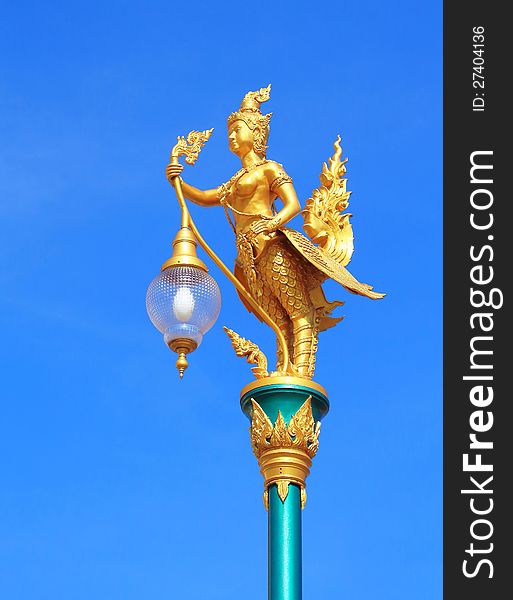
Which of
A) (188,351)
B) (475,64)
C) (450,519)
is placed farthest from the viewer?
(475,64)

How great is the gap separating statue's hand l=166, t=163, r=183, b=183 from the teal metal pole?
3.31 m

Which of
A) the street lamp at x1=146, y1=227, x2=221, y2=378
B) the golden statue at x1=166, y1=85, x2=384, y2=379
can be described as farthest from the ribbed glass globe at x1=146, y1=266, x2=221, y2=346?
the golden statue at x1=166, y1=85, x2=384, y2=379

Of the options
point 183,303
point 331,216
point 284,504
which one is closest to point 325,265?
point 331,216

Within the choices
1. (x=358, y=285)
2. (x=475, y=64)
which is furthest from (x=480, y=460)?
(x=475, y=64)

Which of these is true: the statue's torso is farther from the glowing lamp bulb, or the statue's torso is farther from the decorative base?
the decorative base

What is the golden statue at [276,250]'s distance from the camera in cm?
1320

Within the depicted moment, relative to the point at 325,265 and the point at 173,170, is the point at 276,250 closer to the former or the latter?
the point at 325,265

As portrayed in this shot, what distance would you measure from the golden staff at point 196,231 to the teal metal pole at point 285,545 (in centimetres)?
128

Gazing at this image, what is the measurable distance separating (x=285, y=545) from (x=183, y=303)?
7.61ft

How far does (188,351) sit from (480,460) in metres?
2.73

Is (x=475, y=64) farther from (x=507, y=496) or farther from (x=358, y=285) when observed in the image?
(x=507, y=496)

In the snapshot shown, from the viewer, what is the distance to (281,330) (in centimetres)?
1345

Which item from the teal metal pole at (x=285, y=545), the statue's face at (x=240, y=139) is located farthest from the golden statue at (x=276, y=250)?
the teal metal pole at (x=285, y=545)

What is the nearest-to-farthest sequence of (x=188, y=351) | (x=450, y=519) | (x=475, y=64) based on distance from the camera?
(x=450, y=519), (x=188, y=351), (x=475, y=64)
